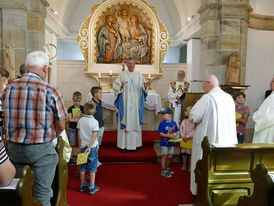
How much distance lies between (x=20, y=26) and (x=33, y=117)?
5.01 m

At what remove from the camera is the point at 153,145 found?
617 centimetres

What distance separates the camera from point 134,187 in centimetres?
411

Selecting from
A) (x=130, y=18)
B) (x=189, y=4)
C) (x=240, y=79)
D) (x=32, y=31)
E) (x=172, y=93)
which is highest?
(x=189, y=4)

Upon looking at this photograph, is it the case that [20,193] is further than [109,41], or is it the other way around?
[109,41]

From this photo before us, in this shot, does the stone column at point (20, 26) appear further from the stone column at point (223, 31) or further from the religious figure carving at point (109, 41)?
the stone column at point (223, 31)

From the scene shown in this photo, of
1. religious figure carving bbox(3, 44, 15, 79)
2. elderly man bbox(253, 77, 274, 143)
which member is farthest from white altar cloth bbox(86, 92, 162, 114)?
elderly man bbox(253, 77, 274, 143)

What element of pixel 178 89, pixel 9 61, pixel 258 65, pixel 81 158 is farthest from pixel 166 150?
pixel 258 65

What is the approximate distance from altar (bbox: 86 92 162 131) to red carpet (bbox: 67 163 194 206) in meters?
2.64

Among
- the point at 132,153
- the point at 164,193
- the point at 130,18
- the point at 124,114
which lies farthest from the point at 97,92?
the point at 130,18

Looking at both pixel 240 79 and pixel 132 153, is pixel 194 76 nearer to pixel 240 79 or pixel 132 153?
pixel 240 79

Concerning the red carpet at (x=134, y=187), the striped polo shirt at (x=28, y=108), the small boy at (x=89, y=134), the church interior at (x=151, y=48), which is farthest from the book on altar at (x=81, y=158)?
the striped polo shirt at (x=28, y=108)

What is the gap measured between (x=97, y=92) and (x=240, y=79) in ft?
15.7

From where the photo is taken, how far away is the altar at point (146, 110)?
758 centimetres

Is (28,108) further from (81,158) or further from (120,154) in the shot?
(120,154)
